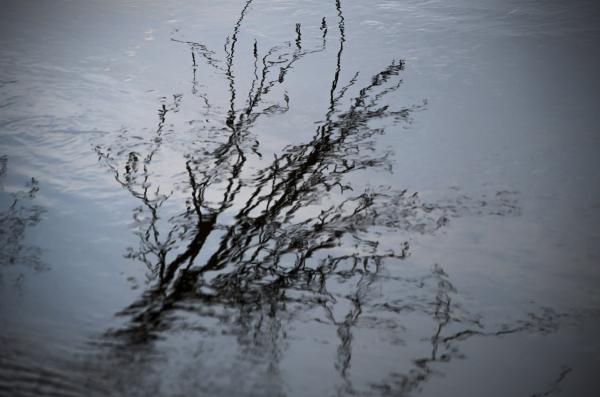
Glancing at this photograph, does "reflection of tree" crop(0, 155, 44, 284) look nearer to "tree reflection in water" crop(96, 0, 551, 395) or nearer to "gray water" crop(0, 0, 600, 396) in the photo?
"gray water" crop(0, 0, 600, 396)

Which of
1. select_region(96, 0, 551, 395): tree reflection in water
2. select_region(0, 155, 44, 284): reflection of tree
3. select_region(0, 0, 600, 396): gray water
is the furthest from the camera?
select_region(0, 155, 44, 284): reflection of tree

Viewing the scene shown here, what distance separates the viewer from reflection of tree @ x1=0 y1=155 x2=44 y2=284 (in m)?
1.64

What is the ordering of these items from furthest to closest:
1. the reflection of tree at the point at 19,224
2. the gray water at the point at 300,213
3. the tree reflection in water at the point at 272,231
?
the reflection of tree at the point at 19,224
the tree reflection in water at the point at 272,231
the gray water at the point at 300,213

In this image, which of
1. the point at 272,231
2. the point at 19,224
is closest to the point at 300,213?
the point at 272,231

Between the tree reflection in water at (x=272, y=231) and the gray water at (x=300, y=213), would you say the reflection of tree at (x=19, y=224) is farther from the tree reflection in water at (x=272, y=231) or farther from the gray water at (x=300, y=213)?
the tree reflection in water at (x=272, y=231)

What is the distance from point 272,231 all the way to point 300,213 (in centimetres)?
15

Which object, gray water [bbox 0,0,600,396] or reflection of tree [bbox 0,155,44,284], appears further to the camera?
reflection of tree [bbox 0,155,44,284]

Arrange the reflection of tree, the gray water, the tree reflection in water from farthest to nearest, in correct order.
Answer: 1. the reflection of tree
2. the tree reflection in water
3. the gray water

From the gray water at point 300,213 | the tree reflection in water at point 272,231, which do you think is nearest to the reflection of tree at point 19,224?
the gray water at point 300,213

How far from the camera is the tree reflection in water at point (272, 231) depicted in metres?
1.48

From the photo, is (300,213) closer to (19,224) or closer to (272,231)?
(272,231)

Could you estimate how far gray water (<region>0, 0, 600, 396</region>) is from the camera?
137 centimetres

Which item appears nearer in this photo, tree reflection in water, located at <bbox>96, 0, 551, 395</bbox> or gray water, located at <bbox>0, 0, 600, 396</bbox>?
gray water, located at <bbox>0, 0, 600, 396</bbox>

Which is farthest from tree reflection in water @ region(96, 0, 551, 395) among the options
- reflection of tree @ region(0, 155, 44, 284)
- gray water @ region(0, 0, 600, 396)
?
reflection of tree @ region(0, 155, 44, 284)
